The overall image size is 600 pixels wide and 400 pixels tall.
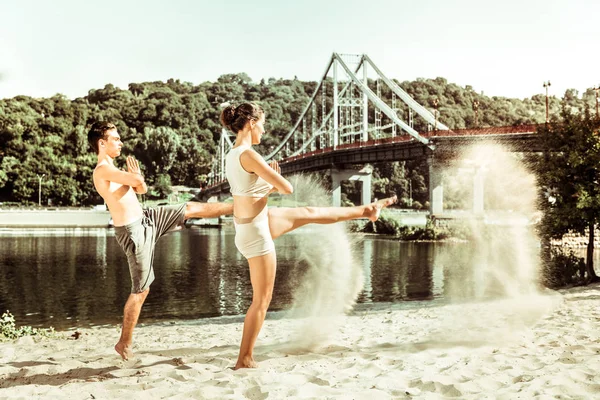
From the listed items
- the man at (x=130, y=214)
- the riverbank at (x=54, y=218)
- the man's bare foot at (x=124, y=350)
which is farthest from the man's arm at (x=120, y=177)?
the riverbank at (x=54, y=218)

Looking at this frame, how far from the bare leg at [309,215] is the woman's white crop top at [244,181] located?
313 mm

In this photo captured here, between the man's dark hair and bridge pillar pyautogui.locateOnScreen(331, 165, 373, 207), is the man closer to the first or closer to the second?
the man's dark hair

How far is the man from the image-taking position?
4520mm

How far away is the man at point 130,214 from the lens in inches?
178

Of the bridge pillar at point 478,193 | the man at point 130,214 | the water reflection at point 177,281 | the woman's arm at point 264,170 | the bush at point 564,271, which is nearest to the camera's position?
the woman's arm at point 264,170

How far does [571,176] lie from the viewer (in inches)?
487

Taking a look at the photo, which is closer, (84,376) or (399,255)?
(84,376)

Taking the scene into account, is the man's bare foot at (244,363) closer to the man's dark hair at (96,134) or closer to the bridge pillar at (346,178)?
the man's dark hair at (96,134)

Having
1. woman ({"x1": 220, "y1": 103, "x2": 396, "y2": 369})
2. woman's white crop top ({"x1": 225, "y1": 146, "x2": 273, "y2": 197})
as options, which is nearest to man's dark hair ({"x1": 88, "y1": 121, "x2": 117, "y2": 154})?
woman ({"x1": 220, "y1": 103, "x2": 396, "y2": 369})

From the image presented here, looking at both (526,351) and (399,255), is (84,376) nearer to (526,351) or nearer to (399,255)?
(526,351)

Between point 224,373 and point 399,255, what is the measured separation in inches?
968

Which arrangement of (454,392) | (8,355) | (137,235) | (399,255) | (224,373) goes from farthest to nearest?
(399,255) → (8,355) → (137,235) → (224,373) → (454,392)

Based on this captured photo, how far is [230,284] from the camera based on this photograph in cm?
1797

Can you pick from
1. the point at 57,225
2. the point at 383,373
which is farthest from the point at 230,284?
the point at 57,225
